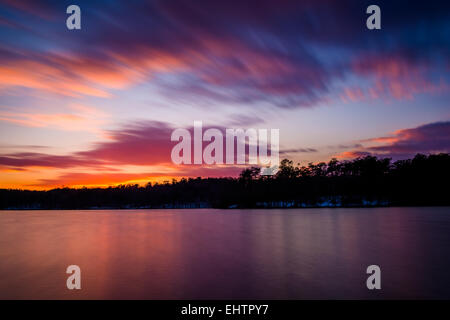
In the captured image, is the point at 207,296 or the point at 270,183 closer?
the point at 207,296

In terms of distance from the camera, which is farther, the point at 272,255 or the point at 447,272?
the point at 272,255

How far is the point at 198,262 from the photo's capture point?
1627 cm

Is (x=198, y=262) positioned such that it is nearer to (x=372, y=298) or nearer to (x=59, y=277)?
(x=59, y=277)

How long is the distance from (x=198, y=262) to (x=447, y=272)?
11.6 metres

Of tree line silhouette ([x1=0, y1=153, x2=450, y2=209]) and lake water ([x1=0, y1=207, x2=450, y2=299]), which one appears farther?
tree line silhouette ([x1=0, y1=153, x2=450, y2=209])

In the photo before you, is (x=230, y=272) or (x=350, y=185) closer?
(x=230, y=272)

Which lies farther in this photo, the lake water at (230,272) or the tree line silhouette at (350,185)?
the tree line silhouette at (350,185)

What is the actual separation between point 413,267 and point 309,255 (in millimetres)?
5364

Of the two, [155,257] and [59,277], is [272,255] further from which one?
[59,277]

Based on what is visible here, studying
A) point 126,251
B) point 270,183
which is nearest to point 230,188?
point 270,183

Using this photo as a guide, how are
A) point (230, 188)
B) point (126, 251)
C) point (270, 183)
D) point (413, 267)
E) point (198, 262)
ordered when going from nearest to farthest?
point (413, 267) < point (198, 262) < point (126, 251) < point (270, 183) < point (230, 188)
